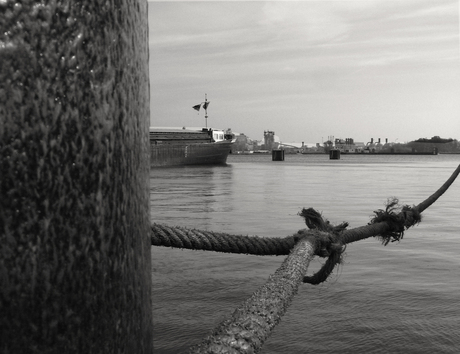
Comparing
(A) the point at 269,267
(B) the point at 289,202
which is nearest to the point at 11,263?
(A) the point at 269,267

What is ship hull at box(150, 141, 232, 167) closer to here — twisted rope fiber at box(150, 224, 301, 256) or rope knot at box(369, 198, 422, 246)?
rope knot at box(369, 198, 422, 246)

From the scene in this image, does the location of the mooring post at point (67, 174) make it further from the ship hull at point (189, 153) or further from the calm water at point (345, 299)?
the ship hull at point (189, 153)

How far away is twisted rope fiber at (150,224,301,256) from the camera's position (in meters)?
1.64

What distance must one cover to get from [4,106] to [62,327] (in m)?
0.24

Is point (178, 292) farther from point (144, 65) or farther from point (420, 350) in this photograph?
point (144, 65)

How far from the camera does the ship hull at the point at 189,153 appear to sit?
45.2 m

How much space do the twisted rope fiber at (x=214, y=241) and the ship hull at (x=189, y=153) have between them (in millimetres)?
42937

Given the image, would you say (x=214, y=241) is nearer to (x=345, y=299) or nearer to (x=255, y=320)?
(x=255, y=320)

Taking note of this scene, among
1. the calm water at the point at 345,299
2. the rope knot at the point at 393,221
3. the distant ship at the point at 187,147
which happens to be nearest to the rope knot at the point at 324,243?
the calm water at the point at 345,299

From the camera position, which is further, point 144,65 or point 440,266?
point 440,266

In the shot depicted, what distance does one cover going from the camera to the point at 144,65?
2.29 feet

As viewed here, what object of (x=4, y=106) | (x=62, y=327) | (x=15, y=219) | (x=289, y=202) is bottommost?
(x=289, y=202)

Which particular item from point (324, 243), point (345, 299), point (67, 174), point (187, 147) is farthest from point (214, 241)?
point (187, 147)

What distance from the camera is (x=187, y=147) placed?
4703 cm
